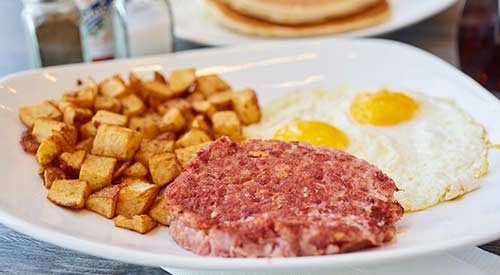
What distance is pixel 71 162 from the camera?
7.28 ft

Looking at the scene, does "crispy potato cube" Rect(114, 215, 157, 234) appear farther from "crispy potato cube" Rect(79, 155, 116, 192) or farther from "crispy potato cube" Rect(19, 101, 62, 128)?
"crispy potato cube" Rect(19, 101, 62, 128)

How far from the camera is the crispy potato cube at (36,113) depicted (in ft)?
8.01

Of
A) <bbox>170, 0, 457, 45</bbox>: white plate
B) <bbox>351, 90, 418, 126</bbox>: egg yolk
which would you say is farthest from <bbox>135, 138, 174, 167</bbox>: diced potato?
<bbox>170, 0, 457, 45</bbox>: white plate

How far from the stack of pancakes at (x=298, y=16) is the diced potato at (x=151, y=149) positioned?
4.64 feet

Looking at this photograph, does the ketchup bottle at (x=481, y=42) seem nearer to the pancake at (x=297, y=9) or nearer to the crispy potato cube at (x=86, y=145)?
the pancake at (x=297, y=9)

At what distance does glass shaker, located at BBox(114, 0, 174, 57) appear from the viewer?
3.39m

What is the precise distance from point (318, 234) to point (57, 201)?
807 millimetres

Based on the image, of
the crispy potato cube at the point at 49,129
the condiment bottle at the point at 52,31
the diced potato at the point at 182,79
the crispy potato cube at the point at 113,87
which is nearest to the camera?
the crispy potato cube at the point at 49,129

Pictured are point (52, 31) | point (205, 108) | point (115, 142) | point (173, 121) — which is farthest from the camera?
point (52, 31)

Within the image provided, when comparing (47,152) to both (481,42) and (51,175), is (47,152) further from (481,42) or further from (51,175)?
(481,42)

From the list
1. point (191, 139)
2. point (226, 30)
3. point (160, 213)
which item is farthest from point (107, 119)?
point (226, 30)

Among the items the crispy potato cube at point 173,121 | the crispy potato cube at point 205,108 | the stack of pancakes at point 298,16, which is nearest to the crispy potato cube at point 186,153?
the crispy potato cube at point 173,121

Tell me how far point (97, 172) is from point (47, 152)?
0.61 feet

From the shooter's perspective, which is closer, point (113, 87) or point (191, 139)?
point (191, 139)
